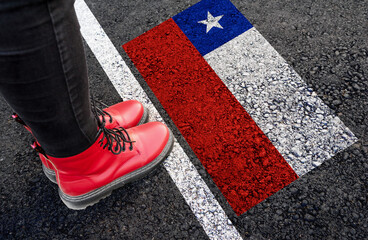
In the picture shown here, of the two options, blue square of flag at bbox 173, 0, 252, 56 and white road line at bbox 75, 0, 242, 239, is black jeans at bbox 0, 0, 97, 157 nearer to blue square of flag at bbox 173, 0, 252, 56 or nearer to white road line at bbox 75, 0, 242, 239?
white road line at bbox 75, 0, 242, 239

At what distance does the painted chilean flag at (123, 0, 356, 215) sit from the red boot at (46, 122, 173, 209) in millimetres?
230

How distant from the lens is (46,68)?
1.03 metres

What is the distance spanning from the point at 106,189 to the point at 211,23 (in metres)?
1.42

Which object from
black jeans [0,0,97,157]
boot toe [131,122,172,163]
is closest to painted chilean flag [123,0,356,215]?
boot toe [131,122,172,163]

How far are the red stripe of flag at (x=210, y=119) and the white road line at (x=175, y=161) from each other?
8 cm

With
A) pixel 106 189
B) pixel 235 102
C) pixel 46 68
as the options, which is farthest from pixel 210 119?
pixel 46 68

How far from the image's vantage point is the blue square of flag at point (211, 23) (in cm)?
233

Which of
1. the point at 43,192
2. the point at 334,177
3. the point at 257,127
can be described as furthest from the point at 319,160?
the point at 43,192

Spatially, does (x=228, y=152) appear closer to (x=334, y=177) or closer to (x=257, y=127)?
(x=257, y=127)

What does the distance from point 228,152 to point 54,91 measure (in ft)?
3.64

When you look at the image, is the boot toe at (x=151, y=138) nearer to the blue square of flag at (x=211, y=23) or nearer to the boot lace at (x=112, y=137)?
the boot lace at (x=112, y=137)

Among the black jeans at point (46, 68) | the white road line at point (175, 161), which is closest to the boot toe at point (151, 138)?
the white road line at point (175, 161)

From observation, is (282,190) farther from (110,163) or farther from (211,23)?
(211,23)

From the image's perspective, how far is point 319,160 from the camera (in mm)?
1795
